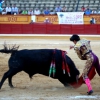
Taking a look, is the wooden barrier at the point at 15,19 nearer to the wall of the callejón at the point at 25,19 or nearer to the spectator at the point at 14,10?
the wall of the callejón at the point at 25,19

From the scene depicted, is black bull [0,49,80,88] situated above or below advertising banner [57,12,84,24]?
above

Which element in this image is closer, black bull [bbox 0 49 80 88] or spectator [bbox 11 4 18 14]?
black bull [bbox 0 49 80 88]

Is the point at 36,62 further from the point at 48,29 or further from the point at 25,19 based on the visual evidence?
the point at 25,19

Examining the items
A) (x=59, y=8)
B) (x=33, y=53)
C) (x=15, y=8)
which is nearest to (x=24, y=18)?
(x=15, y=8)

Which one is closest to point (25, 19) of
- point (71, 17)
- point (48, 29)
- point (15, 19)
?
point (15, 19)

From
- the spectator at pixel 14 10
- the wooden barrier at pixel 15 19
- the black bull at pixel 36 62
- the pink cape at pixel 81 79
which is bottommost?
the wooden barrier at pixel 15 19

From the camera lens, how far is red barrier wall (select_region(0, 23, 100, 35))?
2148 cm

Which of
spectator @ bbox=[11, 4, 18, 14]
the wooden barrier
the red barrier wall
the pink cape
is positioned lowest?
the red barrier wall

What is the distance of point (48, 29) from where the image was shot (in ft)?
71.1

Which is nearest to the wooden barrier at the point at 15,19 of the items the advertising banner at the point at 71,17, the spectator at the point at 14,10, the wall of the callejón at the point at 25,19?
the wall of the callejón at the point at 25,19

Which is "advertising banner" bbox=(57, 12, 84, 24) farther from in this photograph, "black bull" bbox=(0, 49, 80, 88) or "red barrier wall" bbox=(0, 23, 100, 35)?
"black bull" bbox=(0, 49, 80, 88)

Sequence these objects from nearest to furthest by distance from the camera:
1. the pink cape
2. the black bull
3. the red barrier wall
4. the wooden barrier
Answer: the pink cape
the black bull
the red barrier wall
the wooden barrier

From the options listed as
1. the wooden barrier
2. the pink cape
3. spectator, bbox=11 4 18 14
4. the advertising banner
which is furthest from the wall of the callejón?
the pink cape

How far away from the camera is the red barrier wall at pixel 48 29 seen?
21.5 m
